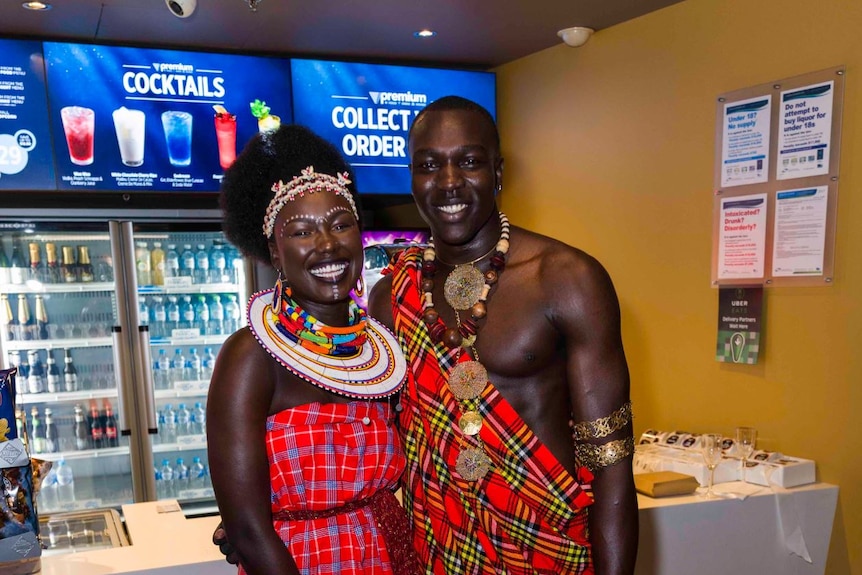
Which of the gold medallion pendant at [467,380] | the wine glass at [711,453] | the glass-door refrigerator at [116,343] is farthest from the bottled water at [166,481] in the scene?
the gold medallion pendant at [467,380]

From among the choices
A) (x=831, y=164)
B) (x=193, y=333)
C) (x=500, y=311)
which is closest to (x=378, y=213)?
(x=193, y=333)

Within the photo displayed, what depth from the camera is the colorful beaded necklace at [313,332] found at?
5.18 feet

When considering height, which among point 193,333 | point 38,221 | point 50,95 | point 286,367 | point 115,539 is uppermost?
point 50,95

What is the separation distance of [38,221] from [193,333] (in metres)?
1.02

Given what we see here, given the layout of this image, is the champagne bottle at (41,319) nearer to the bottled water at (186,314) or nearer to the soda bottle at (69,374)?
the soda bottle at (69,374)

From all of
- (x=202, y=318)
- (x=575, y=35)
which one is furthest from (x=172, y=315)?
(x=575, y=35)

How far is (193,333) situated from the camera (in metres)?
4.45

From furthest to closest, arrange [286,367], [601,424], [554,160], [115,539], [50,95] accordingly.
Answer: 1. [554,160]
2. [50,95]
3. [115,539]
4. [601,424]
5. [286,367]

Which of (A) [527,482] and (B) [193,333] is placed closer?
(A) [527,482]

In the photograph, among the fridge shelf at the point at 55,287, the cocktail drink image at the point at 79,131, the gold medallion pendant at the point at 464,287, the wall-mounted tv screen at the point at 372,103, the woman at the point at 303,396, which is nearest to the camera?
the woman at the point at 303,396

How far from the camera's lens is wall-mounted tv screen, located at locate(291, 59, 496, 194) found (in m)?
4.14

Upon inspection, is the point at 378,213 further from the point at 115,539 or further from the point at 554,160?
the point at 115,539

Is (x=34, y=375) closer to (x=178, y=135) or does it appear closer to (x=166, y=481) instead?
A: (x=166, y=481)

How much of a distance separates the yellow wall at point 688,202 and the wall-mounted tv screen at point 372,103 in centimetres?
43
